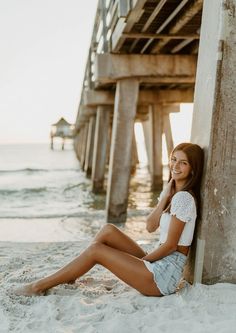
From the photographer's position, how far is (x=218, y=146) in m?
3.16

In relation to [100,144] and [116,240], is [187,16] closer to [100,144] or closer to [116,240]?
[116,240]

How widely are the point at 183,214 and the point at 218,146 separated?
552 mm

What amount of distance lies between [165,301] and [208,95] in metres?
1.50

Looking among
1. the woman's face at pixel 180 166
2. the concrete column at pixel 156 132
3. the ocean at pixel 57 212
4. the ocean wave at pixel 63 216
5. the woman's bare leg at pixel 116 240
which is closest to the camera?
the woman's face at pixel 180 166

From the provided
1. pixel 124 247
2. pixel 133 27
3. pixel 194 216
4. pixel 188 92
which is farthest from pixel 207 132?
pixel 188 92

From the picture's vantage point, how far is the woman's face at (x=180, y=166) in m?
3.24

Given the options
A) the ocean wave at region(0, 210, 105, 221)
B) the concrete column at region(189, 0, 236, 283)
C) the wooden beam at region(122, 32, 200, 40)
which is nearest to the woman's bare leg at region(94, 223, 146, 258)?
the concrete column at region(189, 0, 236, 283)

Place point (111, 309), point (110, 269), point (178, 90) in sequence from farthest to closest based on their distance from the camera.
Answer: point (178, 90), point (110, 269), point (111, 309)

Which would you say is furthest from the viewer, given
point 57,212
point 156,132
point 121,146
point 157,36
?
point 156,132

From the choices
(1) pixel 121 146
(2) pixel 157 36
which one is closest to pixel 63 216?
(1) pixel 121 146

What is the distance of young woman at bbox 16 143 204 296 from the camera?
10.3 feet

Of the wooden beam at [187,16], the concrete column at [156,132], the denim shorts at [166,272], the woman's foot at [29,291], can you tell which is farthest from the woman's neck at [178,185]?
the concrete column at [156,132]

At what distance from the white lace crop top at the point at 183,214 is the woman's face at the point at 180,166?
0.15m

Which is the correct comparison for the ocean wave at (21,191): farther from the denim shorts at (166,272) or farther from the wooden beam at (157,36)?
the denim shorts at (166,272)
